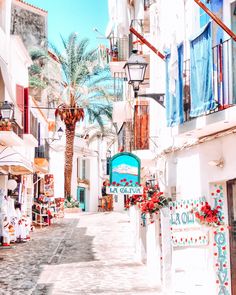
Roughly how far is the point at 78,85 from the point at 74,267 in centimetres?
2458

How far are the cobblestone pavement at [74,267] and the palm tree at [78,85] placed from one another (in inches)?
611

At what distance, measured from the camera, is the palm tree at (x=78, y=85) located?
3772 cm

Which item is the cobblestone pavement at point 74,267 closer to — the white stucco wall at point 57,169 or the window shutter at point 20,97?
the window shutter at point 20,97

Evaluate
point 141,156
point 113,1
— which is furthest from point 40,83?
point 141,156

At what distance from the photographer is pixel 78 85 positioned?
125 ft

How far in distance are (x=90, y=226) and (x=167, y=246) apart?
18792 millimetres

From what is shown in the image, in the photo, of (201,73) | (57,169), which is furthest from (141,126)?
(57,169)

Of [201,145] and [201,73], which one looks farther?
Answer: [201,145]

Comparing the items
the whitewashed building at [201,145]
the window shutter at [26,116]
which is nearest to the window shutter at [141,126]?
the whitewashed building at [201,145]

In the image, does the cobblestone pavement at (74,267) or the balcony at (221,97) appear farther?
the cobblestone pavement at (74,267)

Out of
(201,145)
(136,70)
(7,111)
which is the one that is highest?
(7,111)

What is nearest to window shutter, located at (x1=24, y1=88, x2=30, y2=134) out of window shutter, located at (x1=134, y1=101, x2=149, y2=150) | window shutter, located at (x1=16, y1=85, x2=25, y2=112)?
window shutter, located at (x1=16, y1=85, x2=25, y2=112)

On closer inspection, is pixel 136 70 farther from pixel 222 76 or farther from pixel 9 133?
Answer: pixel 9 133

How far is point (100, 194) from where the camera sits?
59188mm
